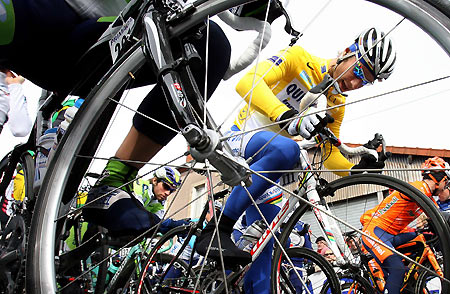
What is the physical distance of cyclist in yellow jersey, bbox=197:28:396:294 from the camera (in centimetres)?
238

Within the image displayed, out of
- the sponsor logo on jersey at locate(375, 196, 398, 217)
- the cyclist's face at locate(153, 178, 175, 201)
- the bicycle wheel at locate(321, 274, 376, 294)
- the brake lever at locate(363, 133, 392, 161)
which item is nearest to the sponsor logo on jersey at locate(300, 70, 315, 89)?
the brake lever at locate(363, 133, 392, 161)

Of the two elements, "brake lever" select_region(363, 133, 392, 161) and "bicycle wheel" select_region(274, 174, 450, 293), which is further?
"brake lever" select_region(363, 133, 392, 161)

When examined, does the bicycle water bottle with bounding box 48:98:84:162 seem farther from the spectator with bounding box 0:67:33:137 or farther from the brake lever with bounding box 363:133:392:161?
the brake lever with bounding box 363:133:392:161

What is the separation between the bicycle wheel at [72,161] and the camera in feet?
4.71

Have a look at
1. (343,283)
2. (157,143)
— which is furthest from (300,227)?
(157,143)

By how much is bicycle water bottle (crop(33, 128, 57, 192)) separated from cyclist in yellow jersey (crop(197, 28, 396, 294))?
2.48 feet

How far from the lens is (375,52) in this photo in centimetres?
286

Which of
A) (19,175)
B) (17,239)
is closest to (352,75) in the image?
(19,175)

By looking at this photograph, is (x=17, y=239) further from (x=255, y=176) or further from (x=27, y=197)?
(x=255, y=176)

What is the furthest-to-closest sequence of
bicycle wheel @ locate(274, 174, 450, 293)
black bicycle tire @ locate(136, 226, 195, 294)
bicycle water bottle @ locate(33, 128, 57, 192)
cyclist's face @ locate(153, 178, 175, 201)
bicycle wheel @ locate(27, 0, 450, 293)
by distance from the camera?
cyclist's face @ locate(153, 178, 175, 201) → black bicycle tire @ locate(136, 226, 195, 294) → bicycle wheel @ locate(274, 174, 450, 293) → bicycle water bottle @ locate(33, 128, 57, 192) → bicycle wheel @ locate(27, 0, 450, 293)

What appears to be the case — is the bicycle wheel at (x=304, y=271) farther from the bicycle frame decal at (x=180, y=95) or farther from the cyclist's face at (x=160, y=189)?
the cyclist's face at (x=160, y=189)

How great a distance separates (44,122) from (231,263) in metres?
1.10

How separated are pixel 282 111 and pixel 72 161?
1.30 m

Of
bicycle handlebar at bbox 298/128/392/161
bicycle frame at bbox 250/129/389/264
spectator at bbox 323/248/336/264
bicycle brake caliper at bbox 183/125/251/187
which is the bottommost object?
bicycle brake caliper at bbox 183/125/251/187
